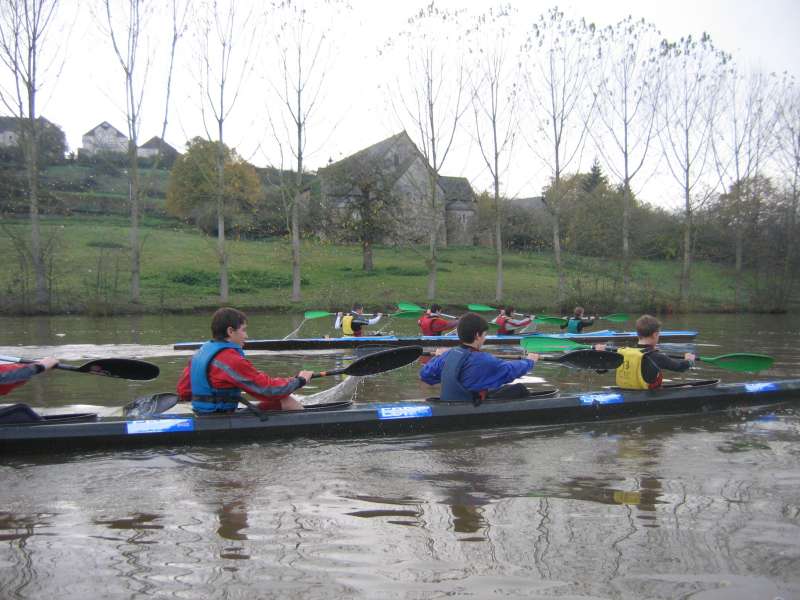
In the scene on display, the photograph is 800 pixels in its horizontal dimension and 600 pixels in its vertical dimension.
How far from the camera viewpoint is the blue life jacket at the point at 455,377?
A: 6.59 m

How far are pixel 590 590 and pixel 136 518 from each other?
2767 millimetres

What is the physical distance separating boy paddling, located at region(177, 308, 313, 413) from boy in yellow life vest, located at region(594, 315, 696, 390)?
3.52 metres

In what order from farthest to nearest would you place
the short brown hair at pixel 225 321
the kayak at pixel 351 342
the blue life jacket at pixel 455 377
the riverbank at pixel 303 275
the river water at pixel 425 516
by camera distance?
1. the riverbank at pixel 303 275
2. the kayak at pixel 351 342
3. the blue life jacket at pixel 455 377
4. the short brown hair at pixel 225 321
5. the river water at pixel 425 516

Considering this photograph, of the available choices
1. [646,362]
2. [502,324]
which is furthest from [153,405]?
[502,324]

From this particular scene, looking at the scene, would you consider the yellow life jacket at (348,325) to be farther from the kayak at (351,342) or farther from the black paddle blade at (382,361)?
the black paddle blade at (382,361)

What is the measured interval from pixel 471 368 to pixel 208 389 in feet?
7.88

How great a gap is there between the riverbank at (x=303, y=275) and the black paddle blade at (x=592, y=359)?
1668 centimetres

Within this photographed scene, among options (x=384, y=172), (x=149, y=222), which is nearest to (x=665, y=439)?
(x=384, y=172)

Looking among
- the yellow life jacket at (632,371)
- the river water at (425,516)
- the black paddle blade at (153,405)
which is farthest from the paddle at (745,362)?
the black paddle blade at (153,405)

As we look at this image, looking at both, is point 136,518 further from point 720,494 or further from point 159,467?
point 720,494

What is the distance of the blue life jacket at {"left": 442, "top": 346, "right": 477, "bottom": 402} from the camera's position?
6586 millimetres

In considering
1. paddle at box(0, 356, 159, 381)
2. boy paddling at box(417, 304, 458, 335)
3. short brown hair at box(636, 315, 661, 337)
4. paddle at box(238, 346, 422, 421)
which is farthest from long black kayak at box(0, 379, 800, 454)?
boy paddling at box(417, 304, 458, 335)

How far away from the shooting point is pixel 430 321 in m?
13.7

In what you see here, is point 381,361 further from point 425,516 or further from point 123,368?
point 425,516
